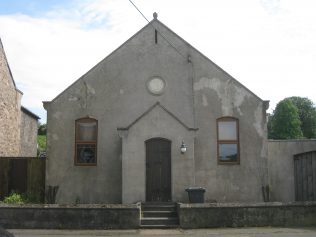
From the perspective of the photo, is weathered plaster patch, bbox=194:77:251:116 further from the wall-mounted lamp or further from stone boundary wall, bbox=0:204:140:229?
stone boundary wall, bbox=0:204:140:229

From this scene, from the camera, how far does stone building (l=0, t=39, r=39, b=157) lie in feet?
83.7

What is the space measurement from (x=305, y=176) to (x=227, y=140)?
3.84m

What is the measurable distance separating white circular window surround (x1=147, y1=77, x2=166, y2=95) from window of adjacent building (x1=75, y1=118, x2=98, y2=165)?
2.94 m

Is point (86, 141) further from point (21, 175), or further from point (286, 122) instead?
point (286, 122)

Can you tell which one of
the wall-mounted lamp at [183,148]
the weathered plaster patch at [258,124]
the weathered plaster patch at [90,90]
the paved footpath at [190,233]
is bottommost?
the paved footpath at [190,233]

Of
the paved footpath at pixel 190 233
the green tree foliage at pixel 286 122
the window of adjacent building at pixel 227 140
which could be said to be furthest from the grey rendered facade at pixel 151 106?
the green tree foliage at pixel 286 122

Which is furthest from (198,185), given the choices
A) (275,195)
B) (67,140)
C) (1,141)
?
(1,141)

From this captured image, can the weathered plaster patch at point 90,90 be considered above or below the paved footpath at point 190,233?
above

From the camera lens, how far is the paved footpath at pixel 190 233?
15.0m

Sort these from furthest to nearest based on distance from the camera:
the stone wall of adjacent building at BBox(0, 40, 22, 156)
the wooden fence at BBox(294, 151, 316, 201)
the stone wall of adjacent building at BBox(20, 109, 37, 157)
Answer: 1. the stone wall of adjacent building at BBox(20, 109, 37, 157)
2. the stone wall of adjacent building at BBox(0, 40, 22, 156)
3. the wooden fence at BBox(294, 151, 316, 201)

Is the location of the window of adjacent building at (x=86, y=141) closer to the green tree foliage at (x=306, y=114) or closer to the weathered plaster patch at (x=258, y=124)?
the weathered plaster patch at (x=258, y=124)

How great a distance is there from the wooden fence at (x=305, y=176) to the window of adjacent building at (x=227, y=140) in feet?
9.71

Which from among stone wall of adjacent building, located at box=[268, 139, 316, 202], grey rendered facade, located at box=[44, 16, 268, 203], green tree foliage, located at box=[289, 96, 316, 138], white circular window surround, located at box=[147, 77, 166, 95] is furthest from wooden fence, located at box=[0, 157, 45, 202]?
green tree foliage, located at box=[289, 96, 316, 138]

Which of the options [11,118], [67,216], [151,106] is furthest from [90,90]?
[67,216]
